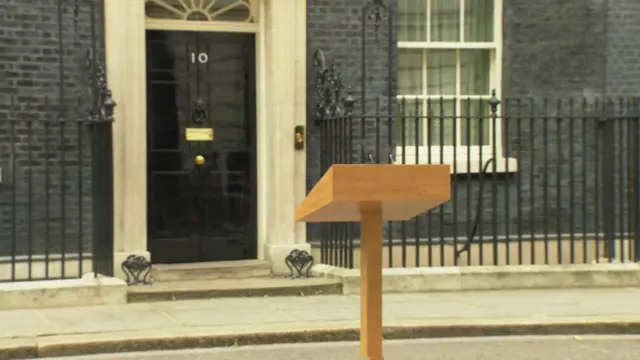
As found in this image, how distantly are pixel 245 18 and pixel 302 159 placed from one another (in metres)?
1.74

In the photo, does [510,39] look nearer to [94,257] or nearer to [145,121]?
[145,121]

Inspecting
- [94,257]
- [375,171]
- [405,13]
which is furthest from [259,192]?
[375,171]

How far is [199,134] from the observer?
8.61 meters

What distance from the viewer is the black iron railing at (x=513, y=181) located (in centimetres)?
853

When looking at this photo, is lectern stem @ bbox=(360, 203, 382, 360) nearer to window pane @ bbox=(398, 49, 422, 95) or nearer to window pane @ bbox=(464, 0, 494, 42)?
window pane @ bbox=(398, 49, 422, 95)

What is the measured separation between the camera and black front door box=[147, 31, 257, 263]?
336 inches

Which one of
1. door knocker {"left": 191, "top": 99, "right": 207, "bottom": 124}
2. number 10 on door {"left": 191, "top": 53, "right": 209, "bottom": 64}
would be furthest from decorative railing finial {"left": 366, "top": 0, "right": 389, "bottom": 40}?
door knocker {"left": 191, "top": 99, "right": 207, "bottom": 124}

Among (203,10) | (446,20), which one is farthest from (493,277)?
(203,10)

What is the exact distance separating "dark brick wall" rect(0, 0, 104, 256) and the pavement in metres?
1.12

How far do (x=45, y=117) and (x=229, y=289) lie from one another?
2.50 m

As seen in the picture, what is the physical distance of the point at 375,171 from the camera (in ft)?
8.81

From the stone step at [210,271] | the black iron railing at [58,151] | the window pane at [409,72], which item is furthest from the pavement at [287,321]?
the window pane at [409,72]

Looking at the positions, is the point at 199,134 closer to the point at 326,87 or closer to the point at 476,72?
the point at 326,87

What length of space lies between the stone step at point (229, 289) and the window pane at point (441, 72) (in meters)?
2.78
